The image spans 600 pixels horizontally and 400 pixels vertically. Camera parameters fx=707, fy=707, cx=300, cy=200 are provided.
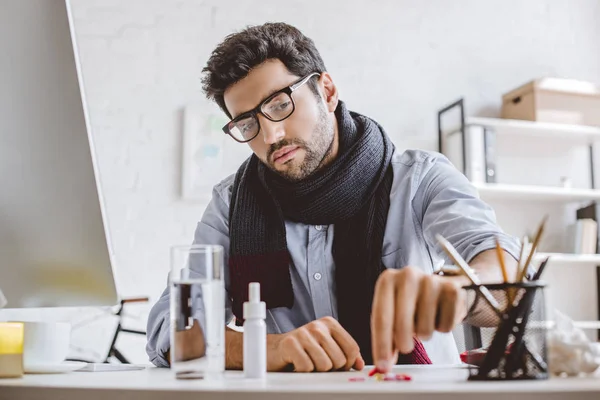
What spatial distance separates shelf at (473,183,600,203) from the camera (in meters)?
3.39

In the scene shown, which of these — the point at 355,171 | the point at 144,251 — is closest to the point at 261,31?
the point at 355,171

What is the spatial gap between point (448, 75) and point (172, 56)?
4.73 feet

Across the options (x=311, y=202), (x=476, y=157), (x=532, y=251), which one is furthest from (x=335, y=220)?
(x=476, y=157)

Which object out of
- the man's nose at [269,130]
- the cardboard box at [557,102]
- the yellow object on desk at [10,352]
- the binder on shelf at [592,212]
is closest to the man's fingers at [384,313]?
the yellow object on desk at [10,352]

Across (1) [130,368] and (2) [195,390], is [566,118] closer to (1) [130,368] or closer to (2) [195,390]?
(1) [130,368]

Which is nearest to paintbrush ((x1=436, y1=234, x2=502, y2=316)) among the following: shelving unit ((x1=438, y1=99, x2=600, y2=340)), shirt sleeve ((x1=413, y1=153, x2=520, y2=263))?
shirt sleeve ((x1=413, y1=153, x2=520, y2=263))

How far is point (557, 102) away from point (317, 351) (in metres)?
3.05

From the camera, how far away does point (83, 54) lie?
3.38 metres

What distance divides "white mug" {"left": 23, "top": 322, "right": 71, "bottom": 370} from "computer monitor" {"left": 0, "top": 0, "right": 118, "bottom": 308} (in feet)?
0.25

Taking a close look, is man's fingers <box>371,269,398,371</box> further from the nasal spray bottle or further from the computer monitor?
the computer monitor

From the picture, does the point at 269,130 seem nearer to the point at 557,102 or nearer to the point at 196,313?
the point at 196,313

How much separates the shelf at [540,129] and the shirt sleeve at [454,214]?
6.62 feet

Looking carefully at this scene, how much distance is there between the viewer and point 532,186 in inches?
142

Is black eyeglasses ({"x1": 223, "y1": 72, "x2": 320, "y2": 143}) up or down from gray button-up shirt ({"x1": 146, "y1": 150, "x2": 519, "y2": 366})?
up
